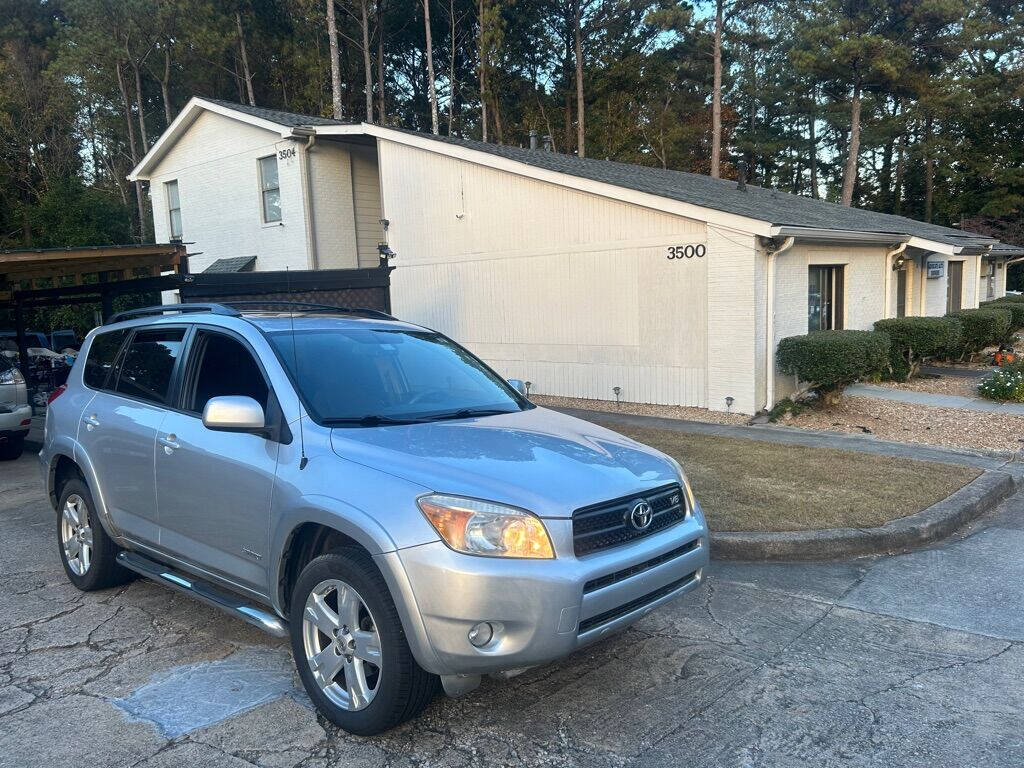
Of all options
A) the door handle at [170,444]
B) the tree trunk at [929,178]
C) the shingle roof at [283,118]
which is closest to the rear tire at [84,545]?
the door handle at [170,444]

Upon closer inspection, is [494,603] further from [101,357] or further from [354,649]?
[101,357]

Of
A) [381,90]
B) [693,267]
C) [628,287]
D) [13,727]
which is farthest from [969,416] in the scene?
[381,90]

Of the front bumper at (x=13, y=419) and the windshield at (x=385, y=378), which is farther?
the front bumper at (x=13, y=419)

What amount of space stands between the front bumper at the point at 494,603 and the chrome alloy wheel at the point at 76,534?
3.10 metres

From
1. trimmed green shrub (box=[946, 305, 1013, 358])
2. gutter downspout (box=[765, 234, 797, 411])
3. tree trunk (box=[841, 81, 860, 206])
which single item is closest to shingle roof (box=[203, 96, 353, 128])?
gutter downspout (box=[765, 234, 797, 411])

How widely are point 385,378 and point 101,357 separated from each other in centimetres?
244

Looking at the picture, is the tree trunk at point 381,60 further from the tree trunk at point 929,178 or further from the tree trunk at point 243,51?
the tree trunk at point 929,178

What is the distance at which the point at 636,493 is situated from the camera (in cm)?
356

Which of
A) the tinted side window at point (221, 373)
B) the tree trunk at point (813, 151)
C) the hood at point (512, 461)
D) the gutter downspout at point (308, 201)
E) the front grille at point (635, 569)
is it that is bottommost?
the front grille at point (635, 569)

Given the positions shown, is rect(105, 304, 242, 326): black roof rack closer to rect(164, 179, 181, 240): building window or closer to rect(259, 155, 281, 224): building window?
rect(259, 155, 281, 224): building window

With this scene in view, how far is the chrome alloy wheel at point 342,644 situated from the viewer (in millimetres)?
3408

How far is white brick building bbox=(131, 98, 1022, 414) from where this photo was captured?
38.5 ft

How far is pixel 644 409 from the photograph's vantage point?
12.6 meters

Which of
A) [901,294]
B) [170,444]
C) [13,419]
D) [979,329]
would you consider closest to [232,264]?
[13,419]
